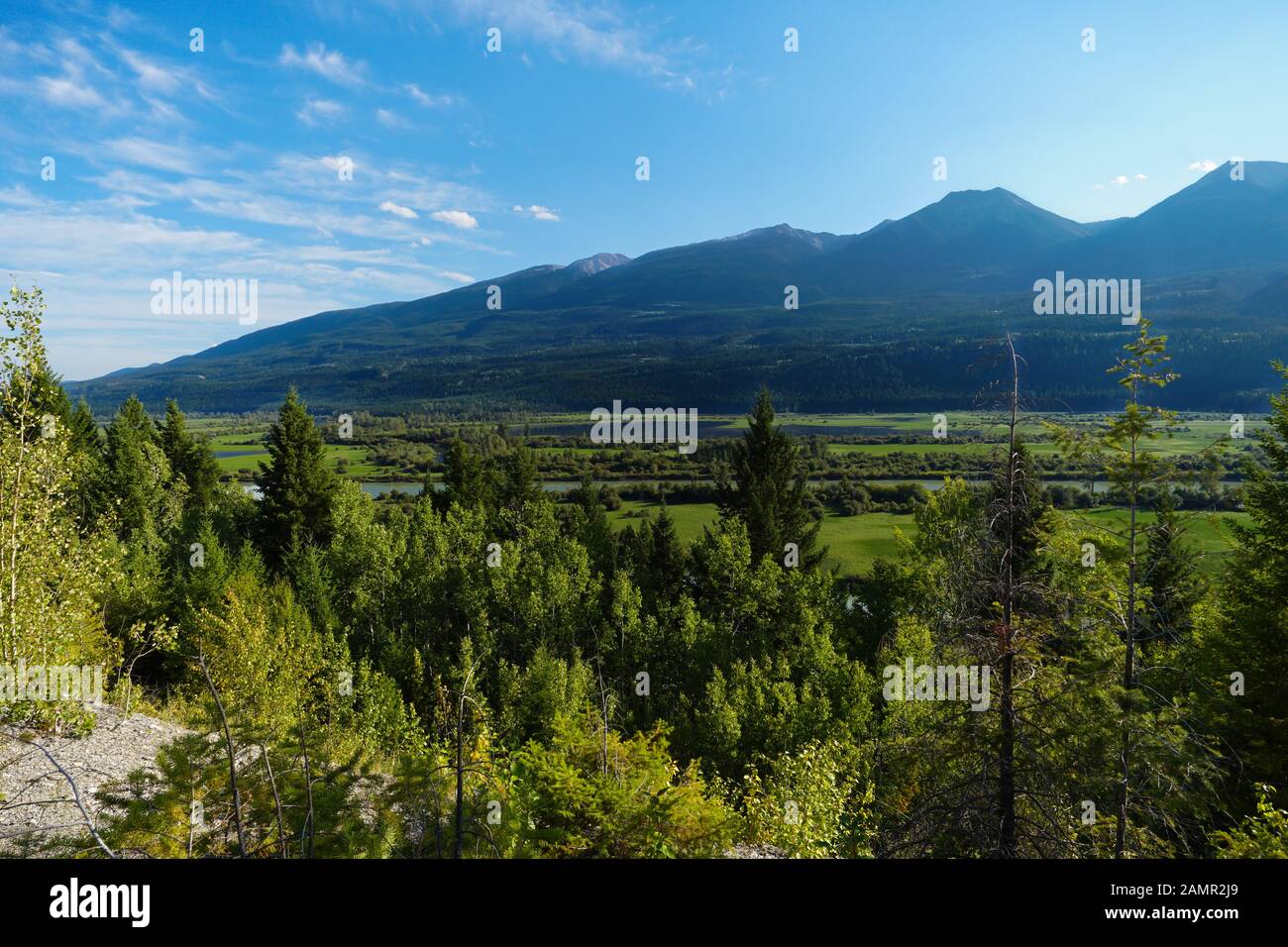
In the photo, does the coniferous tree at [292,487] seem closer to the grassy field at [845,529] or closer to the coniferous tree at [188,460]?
the coniferous tree at [188,460]

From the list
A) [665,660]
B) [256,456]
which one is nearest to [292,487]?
[665,660]

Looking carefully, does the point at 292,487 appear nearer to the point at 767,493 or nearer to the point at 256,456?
the point at 767,493

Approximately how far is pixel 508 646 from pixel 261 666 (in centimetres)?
1310

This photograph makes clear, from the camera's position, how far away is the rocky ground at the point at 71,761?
7938mm

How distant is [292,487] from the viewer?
3469cm

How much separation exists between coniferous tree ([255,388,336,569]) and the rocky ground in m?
23.2

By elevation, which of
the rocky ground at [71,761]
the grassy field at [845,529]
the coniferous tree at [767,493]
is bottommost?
the grassy field at [845,529]

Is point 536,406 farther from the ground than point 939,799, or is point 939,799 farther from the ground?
point 536,406

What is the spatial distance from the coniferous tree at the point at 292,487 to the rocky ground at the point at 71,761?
23.2 metres

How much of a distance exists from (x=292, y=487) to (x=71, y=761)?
26.7 metres

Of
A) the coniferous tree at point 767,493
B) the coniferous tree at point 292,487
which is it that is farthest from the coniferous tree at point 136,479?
the coniferous tree at point 767,493

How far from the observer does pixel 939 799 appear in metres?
7.81

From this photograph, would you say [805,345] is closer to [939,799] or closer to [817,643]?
[817,643]
